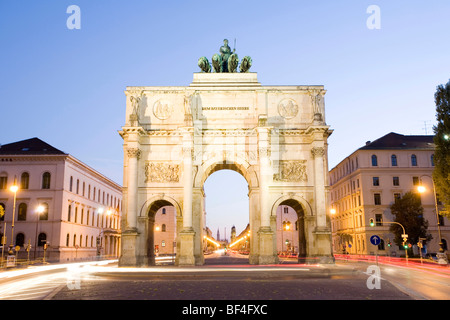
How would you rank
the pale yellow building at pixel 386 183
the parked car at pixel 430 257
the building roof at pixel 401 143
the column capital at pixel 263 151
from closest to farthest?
1. the column capital at pixel 263 151
2. the parked car at pixel 430 257
3. the pale yellow building at pixel 386 183
4. the building roof at pixel 401 143

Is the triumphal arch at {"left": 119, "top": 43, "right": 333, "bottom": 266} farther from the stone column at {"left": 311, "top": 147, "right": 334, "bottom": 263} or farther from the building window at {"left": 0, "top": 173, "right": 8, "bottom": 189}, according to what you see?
the building window at {"left": 0, "top": 173, "right": 8, "bottom": 189}

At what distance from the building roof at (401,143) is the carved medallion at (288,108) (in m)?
30.3

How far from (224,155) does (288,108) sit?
6.48 m

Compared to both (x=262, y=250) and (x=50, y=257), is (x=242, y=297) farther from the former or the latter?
(x=50, y=257)

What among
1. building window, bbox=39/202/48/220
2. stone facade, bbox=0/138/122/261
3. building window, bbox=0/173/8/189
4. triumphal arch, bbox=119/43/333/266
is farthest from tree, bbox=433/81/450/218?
building window, bbox=0/173/8/189

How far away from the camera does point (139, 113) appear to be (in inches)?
1395

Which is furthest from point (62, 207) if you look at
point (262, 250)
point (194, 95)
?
point (262, 250)

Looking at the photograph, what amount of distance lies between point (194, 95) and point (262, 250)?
13.0 meters

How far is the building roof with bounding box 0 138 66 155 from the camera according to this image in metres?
51.7

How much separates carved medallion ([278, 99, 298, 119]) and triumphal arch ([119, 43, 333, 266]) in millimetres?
80

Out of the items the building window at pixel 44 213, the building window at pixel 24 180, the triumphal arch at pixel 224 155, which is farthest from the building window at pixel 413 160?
the building window at pixel 24 180

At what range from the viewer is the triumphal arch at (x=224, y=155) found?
33438 mm

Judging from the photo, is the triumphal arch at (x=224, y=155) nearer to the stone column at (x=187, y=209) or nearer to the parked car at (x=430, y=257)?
the stone column at (x=187, y=209)
